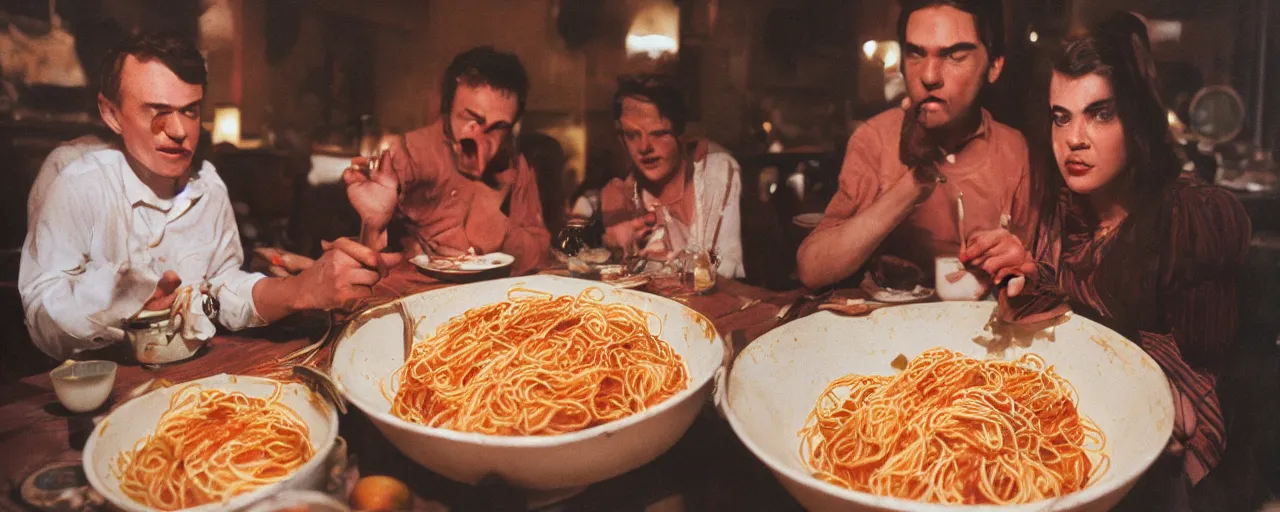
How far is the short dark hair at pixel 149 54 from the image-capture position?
166cm

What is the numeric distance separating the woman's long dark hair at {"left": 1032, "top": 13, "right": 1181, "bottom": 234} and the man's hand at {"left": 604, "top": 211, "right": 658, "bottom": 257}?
914mm

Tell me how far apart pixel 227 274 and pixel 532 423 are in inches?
31.5

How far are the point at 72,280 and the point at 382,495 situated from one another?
854 millimetres

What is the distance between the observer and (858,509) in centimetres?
134

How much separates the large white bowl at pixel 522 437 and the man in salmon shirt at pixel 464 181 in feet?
0.35

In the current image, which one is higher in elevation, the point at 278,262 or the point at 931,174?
the point at 931,174

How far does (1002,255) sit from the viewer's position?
1796 millimetres

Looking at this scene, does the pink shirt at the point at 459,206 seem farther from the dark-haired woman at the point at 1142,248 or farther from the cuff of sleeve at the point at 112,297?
the dark-haired woman at the point at 1142,248

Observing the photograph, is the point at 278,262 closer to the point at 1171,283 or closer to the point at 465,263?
the point at 465,263

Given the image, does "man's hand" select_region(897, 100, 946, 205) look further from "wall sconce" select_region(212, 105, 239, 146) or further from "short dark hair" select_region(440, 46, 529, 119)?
"wall sconce" select_region(212, 105, 239, 146)

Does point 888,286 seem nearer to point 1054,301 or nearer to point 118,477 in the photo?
point 1054,301

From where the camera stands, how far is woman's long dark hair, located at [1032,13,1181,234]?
67.8 inches

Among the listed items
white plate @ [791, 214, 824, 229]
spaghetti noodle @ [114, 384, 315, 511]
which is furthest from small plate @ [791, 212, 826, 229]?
spaghetti noodle @ [114, 384, 315, 511]

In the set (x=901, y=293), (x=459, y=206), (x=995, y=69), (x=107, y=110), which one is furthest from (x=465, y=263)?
(x=995, y=69)
